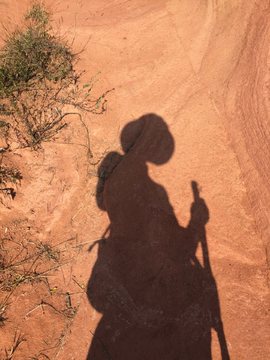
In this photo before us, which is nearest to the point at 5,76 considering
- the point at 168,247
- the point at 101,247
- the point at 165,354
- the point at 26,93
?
the point at 26,93

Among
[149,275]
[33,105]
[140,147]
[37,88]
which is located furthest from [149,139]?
[37,88]

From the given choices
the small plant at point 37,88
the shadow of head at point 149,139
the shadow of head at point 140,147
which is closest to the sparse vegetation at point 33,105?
the small plant at point 37,88

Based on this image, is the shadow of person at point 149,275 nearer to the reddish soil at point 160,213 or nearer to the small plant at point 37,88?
the reddish soil at point 160,213

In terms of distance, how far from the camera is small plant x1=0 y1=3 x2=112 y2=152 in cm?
347

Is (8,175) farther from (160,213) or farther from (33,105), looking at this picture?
(160,213)

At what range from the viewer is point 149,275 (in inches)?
107

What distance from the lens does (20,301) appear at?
9.29 feet

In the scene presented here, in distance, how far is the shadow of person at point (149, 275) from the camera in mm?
2506

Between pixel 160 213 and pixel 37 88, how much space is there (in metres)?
2.74

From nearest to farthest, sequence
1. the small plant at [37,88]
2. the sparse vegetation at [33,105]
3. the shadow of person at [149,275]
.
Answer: the shadow of person at [149,275], the sparse vegetation at [33,105], the small plant at [37,88]

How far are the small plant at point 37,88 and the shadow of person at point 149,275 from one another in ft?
3.98

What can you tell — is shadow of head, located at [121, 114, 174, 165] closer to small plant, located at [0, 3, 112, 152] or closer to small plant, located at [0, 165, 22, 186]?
small plant, located at [0, 3, 112, 152]

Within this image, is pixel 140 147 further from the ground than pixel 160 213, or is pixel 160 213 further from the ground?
pixel 140 147

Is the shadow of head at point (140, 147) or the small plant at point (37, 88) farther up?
the small plant at point (37, 88)
